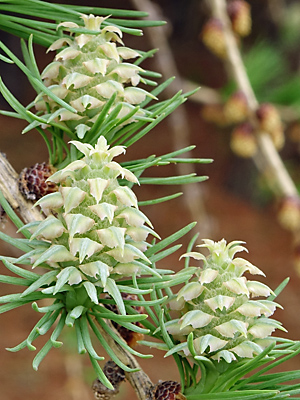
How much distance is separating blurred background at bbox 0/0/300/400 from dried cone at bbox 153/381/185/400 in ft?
1.69

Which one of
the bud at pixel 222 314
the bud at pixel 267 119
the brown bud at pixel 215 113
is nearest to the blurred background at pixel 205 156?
the brown bud at pixel 215 113

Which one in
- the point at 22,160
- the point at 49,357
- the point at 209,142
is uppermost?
the point at 22,160

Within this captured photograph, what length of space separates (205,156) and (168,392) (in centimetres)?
202

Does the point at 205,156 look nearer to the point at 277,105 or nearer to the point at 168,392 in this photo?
the point at 277,105

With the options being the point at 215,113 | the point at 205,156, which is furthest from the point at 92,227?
the point at 205,156

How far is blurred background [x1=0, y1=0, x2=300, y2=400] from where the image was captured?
3.66ft

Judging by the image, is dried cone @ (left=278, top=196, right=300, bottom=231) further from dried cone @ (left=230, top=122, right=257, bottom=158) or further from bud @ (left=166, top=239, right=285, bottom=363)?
bud @ (left=166, top=239, right=285, bottom=363)

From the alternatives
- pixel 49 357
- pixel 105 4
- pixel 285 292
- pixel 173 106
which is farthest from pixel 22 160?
pixel 173 106

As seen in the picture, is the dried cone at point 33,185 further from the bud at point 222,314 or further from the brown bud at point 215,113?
the brown bud at point 215,113

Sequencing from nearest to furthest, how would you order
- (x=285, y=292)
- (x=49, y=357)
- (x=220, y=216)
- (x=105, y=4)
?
(x=49, y=357), (x=285, y=292), (x=220, y=216), (x=105, y=4)

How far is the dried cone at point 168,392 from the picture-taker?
0.88 ft

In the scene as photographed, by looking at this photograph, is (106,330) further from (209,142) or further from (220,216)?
(209,142)

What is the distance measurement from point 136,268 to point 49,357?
49.5 inches

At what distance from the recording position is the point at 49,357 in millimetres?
1419
